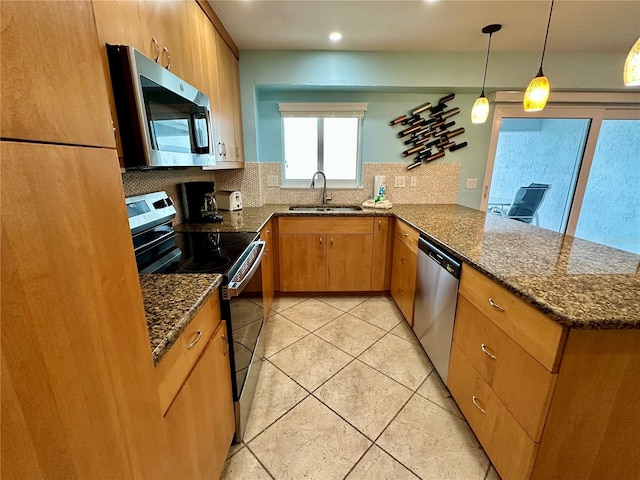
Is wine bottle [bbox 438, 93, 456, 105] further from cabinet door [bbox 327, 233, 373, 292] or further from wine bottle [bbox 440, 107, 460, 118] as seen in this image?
cabinet door [bbox 327, 233, 373, 292]

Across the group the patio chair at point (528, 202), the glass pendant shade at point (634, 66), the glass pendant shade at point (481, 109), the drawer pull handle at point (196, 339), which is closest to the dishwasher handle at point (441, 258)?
the glass pendant shade at point (634, 66)

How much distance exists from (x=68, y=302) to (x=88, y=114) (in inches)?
11.4

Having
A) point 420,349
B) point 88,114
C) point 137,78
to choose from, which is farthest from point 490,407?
point 137,78

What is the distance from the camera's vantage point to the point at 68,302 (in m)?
0.40

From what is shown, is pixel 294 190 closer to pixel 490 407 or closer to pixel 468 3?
pixel 468 3

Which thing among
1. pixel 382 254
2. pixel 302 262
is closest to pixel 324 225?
pixel 302 262

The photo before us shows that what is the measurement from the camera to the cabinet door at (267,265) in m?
2.15

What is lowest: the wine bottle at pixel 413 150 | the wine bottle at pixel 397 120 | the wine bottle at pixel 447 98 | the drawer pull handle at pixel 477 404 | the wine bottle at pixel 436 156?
the drawer pull handle at pixel 477 404

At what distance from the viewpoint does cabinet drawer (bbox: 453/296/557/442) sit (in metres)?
0.93

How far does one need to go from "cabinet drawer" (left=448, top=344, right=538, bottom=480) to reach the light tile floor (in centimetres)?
16

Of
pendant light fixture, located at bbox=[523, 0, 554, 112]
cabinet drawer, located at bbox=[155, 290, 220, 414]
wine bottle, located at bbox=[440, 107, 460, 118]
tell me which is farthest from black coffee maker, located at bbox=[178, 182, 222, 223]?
wine bottle, located at bbox=[440, 107, 460, 118]

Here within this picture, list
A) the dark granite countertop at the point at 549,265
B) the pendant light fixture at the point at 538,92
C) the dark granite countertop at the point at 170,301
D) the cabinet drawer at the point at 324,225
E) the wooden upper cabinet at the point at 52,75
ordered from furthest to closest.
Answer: the cabinet drawer at the point at 324,225
the pendant light fixture at the point at 538,92
the dark granite countertop at the point at 549,265
the dark granite countertop at the point at 170,301
the wooden upper cabinet at the point at 52,75

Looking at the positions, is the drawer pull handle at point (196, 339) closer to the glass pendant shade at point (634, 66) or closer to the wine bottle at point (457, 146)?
the glass pendant shade at point (634, 66)

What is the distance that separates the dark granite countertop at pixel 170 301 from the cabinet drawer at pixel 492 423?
1.25m
